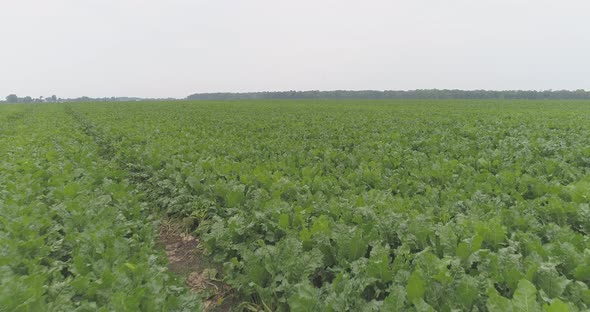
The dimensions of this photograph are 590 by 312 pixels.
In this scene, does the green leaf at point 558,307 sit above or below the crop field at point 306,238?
above

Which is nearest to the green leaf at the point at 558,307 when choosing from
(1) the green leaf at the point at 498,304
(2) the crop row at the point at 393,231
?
(2) the crop row at the point at 393,231

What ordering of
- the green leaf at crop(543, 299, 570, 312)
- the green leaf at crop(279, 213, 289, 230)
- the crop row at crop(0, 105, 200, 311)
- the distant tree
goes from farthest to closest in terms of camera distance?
the distant tree → the green leaf at crop(279, 213, 289, 230) → the crop row at crop(0, 105, 200, 311) → the green leaf at crop(543, 299, 570, 312)

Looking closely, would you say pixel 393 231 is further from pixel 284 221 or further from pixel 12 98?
pixel 12 98

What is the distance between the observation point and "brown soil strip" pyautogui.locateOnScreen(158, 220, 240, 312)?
12.2 ft

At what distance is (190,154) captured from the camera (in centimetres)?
837

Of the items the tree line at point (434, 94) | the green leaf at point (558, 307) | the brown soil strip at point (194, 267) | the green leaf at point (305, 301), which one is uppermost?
the tree line at point (434, 94)

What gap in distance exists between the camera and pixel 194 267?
4.46 metres

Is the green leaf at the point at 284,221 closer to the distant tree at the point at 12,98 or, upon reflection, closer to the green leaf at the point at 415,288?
the green leaf at the point at 415,288

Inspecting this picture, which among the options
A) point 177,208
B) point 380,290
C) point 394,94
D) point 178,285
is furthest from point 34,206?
point 394,94

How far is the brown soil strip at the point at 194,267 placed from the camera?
→ 3.71 m

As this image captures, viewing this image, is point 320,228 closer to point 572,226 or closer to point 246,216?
point 246,216

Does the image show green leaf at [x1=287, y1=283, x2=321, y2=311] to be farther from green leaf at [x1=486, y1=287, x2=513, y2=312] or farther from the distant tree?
the distant tree

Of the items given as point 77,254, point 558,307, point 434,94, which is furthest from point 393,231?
point 434,94

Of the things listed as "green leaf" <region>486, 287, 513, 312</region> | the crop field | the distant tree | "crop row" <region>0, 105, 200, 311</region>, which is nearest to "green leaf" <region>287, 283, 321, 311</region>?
the crop field
